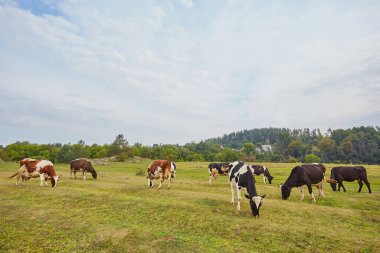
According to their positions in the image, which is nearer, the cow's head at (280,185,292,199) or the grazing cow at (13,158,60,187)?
the cow's head at (280,185,292,199)

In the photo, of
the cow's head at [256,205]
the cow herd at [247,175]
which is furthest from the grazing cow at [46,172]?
the cow's head at [256,205]

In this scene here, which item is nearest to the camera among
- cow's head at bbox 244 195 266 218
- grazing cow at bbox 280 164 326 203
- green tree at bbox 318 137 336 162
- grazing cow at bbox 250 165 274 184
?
cow's head at bbox 244 195 266 218

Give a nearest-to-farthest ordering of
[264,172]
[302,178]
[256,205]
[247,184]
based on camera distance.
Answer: [256,205], [247,184], [302,178], [264,172]

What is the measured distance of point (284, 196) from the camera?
63.2 feet

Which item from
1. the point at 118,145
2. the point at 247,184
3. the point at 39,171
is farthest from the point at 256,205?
the point at 118,145

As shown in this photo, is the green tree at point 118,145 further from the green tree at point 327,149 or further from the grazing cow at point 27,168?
the green tree at point 327,149

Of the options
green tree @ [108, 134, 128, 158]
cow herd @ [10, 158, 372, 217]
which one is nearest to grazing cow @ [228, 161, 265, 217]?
cow herd @ [10, 158, 372, 217]

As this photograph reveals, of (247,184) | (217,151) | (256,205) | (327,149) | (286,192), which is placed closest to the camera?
(256,205)

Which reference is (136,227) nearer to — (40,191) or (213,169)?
(40,191)

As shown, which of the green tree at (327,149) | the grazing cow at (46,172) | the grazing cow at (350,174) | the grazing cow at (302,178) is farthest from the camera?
the green tree at (327,149)

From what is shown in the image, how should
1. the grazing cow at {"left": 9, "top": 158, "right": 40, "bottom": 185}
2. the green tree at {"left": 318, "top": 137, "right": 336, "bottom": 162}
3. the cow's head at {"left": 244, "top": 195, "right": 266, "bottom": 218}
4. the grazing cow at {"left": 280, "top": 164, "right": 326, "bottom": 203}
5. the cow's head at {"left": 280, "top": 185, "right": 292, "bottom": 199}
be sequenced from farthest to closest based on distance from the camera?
1. the green tree at {"left": 318, "top": 137, "right": 336, "bottom": 162}
2. the grazing cow at {"left": 9, "top": 158, "right": 40, "bottom": 185}
3. the cow's head at {"left": 280, "top": 185, "right": 292, "bottom": 199}
4. the grazing cow at {"left": 280, "top": 164, "right": 326, "bottom": 203}
5. the cow's head at {"left": 244, "top": 195, "right": 266, "bottom": 218}

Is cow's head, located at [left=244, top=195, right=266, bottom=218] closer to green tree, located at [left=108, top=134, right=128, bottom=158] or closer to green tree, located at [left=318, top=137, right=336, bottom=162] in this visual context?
green tree, located at [left=108, top=134, right=128, bottom=158]

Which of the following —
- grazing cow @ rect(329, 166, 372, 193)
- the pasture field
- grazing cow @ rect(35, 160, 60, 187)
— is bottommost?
the pasture field

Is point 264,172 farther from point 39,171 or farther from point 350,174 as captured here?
point 39,171
